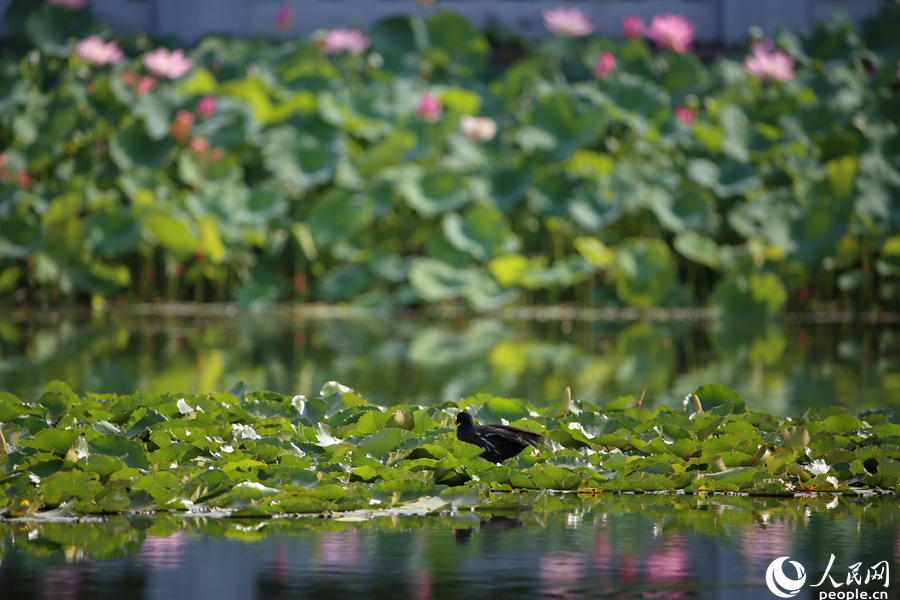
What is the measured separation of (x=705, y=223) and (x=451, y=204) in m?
1.55

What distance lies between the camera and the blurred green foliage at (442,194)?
22.7 feet

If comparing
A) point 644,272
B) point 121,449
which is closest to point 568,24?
point 644,272

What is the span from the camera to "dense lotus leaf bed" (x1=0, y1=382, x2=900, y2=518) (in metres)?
2.07

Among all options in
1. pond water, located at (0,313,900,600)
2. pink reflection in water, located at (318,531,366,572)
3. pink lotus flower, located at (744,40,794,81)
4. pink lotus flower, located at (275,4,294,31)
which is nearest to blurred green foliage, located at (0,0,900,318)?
pink lotus flower, located at (744,40,794,81)

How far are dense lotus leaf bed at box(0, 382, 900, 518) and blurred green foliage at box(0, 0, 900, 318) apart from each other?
401 cm

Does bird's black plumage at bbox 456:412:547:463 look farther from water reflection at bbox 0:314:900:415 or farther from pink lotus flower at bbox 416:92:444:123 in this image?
pink lotus flower at bbox 416:92:444:123

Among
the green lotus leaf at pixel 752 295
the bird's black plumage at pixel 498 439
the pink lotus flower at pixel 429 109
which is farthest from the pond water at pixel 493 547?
the pink lotus flower at pixel 429 109

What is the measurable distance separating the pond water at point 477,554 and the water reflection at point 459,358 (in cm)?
137

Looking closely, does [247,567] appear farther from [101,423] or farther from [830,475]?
[830,475]

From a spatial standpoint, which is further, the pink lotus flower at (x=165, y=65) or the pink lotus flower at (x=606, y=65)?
the pink lotus flower at (x=606, y=65)

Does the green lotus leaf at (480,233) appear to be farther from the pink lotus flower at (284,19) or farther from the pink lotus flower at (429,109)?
Result: the pink lotus flower at (284,19)

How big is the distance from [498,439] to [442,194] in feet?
15.6

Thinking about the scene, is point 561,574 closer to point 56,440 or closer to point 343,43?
point 56,440

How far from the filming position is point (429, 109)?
7227 millimetres
